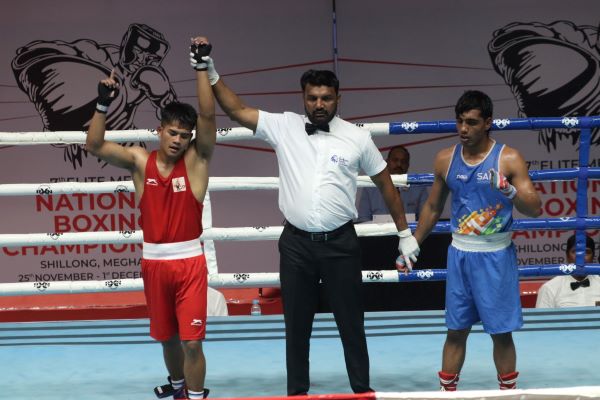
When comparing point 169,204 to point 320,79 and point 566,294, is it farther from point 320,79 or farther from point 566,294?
point 566,294

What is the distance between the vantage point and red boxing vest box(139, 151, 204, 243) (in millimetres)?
4086

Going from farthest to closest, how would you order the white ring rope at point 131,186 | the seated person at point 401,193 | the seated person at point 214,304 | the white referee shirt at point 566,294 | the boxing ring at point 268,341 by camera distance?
the seated person at point 401,193, the white referee shirt at point 566,294, the seated person at point 214,304, the white ring rope at point 131,186, the boxing ring at point 268,341

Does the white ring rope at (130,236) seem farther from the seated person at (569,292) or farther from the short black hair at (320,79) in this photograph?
the seated person at (569,292)

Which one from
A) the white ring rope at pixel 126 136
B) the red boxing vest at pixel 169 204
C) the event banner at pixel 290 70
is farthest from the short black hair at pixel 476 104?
the event banner at pixel 290 70

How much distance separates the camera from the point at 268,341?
17.2 feet

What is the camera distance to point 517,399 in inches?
132

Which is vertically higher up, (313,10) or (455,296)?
(313,10)

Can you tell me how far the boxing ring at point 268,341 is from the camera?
4.54 meters

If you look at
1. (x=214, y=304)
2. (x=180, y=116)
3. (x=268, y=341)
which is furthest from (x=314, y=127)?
(x=214, y=304)

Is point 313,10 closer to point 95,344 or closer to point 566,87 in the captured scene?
point 566,87

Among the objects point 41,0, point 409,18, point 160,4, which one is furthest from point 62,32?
Result: point 409,18

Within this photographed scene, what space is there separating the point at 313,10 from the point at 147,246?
4.84m

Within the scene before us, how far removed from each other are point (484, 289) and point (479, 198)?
37cm

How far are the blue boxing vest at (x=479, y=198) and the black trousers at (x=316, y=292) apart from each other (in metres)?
0.47
